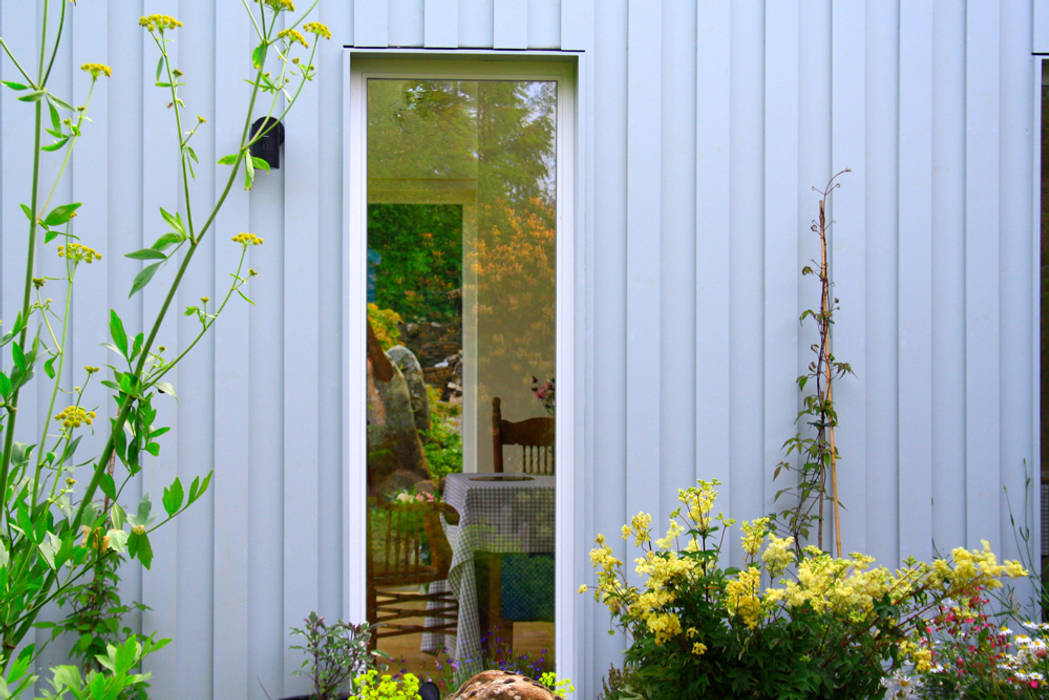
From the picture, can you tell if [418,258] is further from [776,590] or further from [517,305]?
[776,590]

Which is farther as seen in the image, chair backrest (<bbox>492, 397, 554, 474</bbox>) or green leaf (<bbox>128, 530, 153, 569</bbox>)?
chair backrest (<bbox>492, 397, 554, 474</bbox>)

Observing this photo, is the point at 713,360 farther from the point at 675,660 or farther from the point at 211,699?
the point at 211,699

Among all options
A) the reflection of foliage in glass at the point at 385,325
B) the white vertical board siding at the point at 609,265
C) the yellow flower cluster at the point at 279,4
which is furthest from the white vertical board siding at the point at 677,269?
the yellow flower cluster at the point at 279,4

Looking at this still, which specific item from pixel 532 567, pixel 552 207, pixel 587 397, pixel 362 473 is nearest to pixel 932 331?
pixel 587 397

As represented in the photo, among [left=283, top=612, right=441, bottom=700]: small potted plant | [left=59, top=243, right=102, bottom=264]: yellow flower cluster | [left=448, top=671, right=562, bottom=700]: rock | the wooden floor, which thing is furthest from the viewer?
the wooden floor

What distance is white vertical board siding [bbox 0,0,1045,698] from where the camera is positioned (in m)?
2.58

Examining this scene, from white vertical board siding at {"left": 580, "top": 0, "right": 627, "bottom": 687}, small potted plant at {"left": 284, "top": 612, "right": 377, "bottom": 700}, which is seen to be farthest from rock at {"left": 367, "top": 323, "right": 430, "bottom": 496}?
white vertical board siding at {"left": 580, "top": 0, "right": 627, "bottom": 687}

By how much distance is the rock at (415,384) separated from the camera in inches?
109

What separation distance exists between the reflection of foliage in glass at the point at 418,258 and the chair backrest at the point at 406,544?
69cm

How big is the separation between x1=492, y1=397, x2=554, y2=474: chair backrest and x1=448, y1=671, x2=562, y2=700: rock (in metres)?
0.91

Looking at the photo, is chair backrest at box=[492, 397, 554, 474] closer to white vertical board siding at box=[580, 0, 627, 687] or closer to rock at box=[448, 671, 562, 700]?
white vertical board siding at box=[580, 0, 627, 687]

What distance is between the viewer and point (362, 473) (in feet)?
8.91

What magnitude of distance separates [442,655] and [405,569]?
0.33 meters

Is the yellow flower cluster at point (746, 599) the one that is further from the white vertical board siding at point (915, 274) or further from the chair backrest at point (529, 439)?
the white vertical board siding at point (915, 274)
